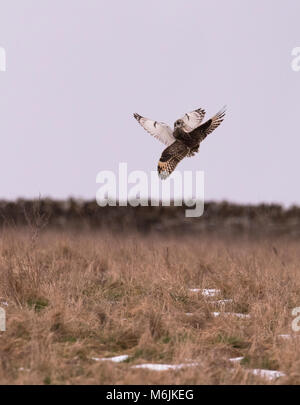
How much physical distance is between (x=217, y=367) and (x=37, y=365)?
143cm

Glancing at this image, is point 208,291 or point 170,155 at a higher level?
point 170,155

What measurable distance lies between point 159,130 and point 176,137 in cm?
21

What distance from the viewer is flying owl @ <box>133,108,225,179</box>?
255 inches

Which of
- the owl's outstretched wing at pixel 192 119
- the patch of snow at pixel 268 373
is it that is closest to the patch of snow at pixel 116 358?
the patch of snow at pixel 268 373

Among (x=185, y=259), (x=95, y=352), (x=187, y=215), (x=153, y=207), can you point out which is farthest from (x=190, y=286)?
(x=153, y=207)

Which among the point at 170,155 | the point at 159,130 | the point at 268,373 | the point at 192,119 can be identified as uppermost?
the point at 192,119

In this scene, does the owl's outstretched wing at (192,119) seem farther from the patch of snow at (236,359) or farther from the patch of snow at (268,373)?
the patch of snow at (268,373)

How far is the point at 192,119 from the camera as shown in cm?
686

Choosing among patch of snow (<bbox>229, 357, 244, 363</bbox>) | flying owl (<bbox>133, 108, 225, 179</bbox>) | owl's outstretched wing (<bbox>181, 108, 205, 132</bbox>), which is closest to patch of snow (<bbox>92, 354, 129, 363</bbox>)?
patch of snow (<bbox>229, 357, 244, 363</bbox>)

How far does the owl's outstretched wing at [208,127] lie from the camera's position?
21.2ft

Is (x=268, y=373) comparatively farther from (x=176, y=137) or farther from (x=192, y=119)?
(x=192, y=119)

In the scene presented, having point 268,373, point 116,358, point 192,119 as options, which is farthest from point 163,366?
point 192,119

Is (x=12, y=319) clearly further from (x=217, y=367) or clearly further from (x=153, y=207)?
(x=153, y=207)
